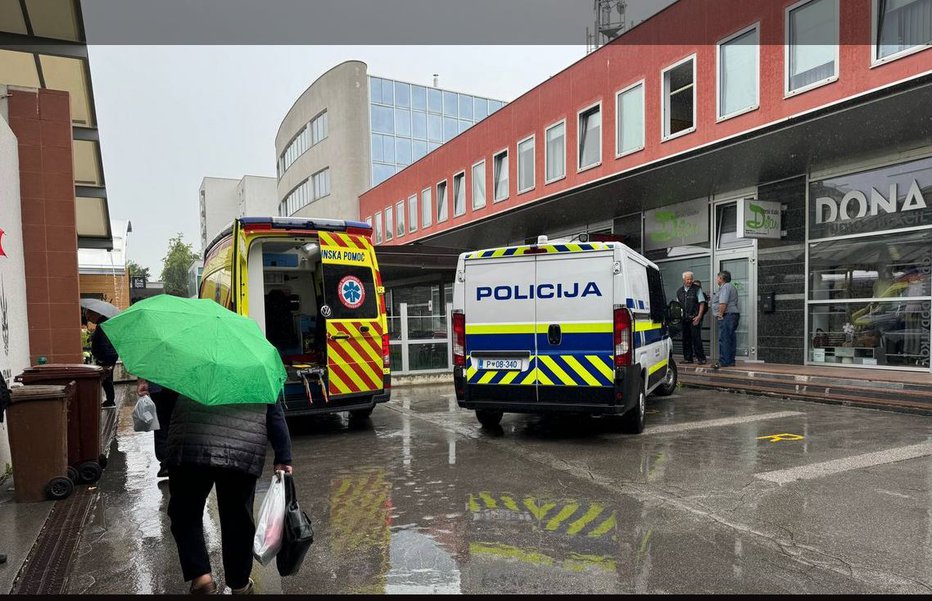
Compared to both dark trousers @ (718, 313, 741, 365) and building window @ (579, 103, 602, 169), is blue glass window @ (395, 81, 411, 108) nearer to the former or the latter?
building window @ (579, 103, 602, 169)

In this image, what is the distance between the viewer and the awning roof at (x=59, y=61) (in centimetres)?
831

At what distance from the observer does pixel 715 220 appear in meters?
14.4

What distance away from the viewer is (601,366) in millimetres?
6727

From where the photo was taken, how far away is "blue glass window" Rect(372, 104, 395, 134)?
37.4m

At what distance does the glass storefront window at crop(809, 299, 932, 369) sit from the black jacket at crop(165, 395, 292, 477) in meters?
11.3

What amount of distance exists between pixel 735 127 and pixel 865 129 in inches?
103

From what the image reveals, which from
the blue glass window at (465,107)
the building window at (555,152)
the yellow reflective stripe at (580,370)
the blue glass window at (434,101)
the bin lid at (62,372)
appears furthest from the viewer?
the blue glass window at (465,107)

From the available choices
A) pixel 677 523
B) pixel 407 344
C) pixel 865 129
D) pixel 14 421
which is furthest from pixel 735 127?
pixel 14 421

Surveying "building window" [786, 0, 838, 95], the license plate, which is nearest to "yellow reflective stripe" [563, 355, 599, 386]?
the license plate

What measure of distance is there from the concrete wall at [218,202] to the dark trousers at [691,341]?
9226cm

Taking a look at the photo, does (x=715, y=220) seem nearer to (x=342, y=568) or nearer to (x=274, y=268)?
(x=274, y=268)

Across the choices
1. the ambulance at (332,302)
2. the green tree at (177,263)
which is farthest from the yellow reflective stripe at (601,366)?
the green tree at (177,263)

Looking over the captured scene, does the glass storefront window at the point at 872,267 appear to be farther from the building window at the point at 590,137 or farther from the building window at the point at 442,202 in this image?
the building window at the point at 442,202

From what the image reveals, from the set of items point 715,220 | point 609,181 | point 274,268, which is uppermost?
point 609,181
